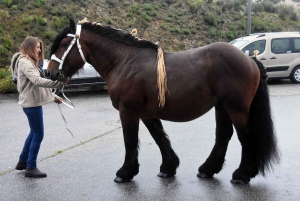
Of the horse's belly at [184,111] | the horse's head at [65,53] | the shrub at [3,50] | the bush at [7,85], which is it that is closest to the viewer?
the horse's belly at [184,111]

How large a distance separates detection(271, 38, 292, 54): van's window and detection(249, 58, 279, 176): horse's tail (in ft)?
34.3

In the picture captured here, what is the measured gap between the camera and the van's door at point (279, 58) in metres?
14.4

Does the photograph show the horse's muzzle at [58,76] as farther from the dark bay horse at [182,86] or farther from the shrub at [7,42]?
the shrub at [7,42]

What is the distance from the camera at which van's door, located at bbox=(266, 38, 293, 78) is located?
14.4 m

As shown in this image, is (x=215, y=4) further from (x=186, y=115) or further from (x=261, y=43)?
(x=186, y=115)

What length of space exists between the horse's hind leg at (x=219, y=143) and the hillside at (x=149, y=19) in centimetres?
1422

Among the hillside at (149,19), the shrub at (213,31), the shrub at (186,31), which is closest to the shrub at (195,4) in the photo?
the hillside at (149,19)

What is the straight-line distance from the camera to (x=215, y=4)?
2644 cm

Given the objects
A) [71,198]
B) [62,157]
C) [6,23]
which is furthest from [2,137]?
[6,23]

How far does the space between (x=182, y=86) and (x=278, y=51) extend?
1107 centimetres

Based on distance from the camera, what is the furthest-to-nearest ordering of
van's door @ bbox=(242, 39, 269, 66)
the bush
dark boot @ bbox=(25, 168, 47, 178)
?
van's door @ bbox=(242, 39, 269, 66), the bush, dark boot @ bbox=(25, 168, 47, 178)

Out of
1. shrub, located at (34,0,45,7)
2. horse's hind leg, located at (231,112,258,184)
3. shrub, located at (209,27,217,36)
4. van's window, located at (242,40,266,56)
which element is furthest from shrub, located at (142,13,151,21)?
horse's hind leg, located at (231,112,258,184)

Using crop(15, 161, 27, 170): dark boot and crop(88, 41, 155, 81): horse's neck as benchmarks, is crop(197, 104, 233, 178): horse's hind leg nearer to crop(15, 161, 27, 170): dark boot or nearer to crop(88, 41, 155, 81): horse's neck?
crop(88, 41, 155, 81): horse's neck

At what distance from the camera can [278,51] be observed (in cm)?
1448
